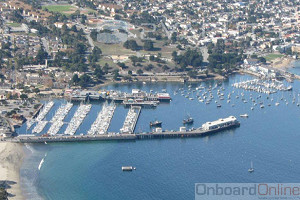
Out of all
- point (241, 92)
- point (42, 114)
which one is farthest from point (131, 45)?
point (42, 114)

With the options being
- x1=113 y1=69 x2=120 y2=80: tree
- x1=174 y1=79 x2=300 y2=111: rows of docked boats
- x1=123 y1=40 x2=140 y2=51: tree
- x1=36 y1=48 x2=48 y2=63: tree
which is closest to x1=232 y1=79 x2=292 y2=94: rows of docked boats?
x1=174 y1=79 x2=300 y2=111: rows of docked boats

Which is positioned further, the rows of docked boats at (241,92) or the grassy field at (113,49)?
the grassy field at (113,49)

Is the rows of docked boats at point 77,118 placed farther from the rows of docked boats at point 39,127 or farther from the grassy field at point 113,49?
the grassy field at point 113,49

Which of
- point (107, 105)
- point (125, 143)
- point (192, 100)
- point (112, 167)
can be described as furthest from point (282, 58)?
point (112, 167)

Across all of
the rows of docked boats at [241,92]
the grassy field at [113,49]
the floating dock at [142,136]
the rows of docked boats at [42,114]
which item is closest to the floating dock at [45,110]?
the rows of docked boats at [42,114]

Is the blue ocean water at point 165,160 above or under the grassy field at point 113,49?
under

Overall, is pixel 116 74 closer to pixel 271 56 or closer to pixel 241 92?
pixel 241 92
